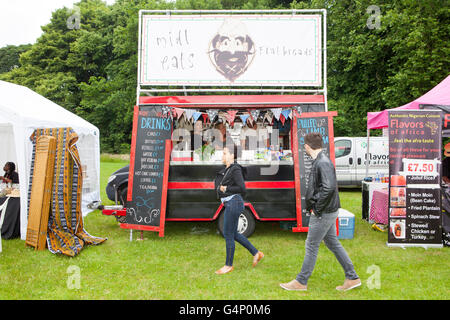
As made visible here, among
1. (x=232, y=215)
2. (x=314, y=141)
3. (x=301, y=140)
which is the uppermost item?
(x=301, y=140)

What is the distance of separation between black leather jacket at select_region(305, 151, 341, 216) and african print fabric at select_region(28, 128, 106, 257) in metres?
3.90

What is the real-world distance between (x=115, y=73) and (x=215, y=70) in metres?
27.5

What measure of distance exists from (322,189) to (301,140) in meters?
2.60

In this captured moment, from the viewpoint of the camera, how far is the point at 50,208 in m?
5.77

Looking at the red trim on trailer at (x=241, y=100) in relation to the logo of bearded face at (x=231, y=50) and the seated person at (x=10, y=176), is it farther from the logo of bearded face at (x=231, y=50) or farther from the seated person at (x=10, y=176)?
the seated person at (x=10, y=176)

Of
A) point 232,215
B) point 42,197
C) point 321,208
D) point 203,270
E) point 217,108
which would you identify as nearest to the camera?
point 321,208

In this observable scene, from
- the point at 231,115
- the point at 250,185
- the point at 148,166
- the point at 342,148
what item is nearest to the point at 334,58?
the point at 342,148

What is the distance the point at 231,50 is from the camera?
20.6 feet

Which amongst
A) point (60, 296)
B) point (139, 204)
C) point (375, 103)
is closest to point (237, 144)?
point (139, 204)

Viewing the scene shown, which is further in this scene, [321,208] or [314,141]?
[314,141]

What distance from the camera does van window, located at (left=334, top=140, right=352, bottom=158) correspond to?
1210cm

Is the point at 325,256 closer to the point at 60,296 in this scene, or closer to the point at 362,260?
the point at 362,260

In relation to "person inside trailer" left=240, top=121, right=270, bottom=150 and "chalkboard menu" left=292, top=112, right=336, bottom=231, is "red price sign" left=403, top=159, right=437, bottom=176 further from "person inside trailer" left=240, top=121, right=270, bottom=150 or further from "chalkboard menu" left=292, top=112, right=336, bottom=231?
"person inside trailer" left=240, top=121, right=270, bottom=150

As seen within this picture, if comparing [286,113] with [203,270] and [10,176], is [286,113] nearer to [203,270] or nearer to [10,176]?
[203,270]
